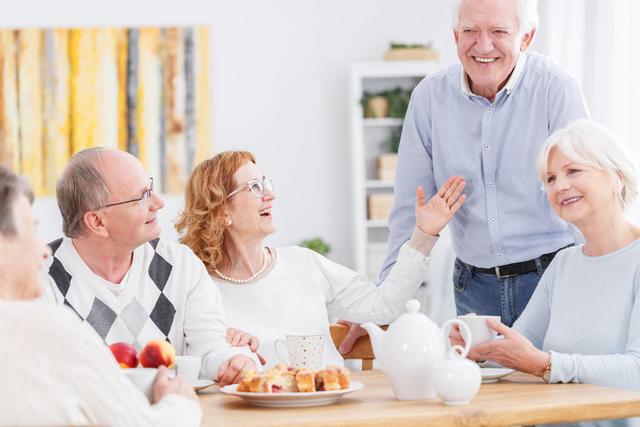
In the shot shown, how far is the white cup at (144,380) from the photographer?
1.77m

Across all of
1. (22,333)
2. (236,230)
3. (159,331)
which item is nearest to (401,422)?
(22,333)

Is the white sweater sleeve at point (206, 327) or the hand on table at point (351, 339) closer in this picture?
the white sweater sleeve at point (206, 327)

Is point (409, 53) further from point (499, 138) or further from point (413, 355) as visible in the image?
point (413, 355)

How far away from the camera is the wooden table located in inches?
68.2

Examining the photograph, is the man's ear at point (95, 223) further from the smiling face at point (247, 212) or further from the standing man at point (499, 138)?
the standing man at point (499, 138)

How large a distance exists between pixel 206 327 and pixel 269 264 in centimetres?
45

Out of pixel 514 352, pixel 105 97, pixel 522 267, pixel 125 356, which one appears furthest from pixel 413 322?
pixel 105 97

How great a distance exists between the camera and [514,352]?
2111mm

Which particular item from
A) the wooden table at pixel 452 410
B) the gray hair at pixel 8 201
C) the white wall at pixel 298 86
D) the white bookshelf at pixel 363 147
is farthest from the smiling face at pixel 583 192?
the white wall at pixel 298 86

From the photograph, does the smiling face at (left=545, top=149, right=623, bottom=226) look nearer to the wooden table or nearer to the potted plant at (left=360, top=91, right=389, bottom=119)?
the wooden table

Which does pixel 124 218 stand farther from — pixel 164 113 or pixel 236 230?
pixel 164 113

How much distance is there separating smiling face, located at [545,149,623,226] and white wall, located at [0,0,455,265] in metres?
4.41

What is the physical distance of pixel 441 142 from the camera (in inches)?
115

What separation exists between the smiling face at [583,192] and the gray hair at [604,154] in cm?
1
